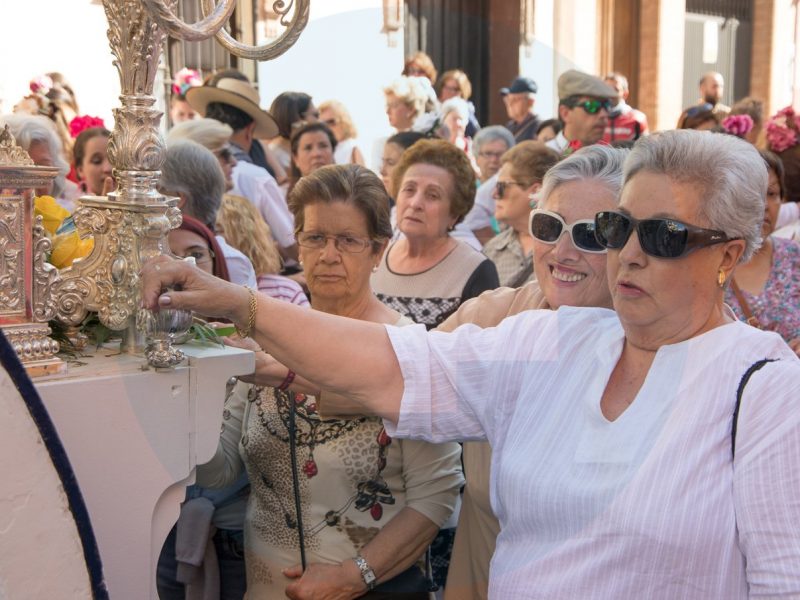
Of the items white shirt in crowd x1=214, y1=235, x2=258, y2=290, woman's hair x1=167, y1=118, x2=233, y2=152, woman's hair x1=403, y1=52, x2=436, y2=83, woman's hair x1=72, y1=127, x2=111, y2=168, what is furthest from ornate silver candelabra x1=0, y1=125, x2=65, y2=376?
woman's hair x1=403, y1=52, x2=436, y2=83

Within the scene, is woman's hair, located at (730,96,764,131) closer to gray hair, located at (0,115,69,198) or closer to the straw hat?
the straw hat

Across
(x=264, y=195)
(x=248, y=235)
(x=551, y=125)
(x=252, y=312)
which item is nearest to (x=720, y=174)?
(x=252, y=312)

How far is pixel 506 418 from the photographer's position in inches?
69.2

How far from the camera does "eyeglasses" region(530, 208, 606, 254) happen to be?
87.4 inches

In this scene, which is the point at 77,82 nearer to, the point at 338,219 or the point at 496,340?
the point at 338,219

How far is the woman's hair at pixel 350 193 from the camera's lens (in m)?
2.42

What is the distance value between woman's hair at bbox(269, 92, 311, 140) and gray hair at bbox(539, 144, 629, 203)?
3.90 m

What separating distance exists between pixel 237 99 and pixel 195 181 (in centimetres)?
208

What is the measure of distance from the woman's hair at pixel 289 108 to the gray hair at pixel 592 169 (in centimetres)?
390

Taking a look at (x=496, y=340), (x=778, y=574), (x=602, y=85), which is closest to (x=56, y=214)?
(x=496, y=340)

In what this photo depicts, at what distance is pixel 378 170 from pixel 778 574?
4.86 meters

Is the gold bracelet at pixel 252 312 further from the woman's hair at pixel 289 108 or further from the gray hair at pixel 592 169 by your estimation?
the woman's hair at pixel 289 108

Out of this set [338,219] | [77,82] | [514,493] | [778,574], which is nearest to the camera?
[778,574]

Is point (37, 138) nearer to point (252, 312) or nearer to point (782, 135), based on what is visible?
point (252, 312)
